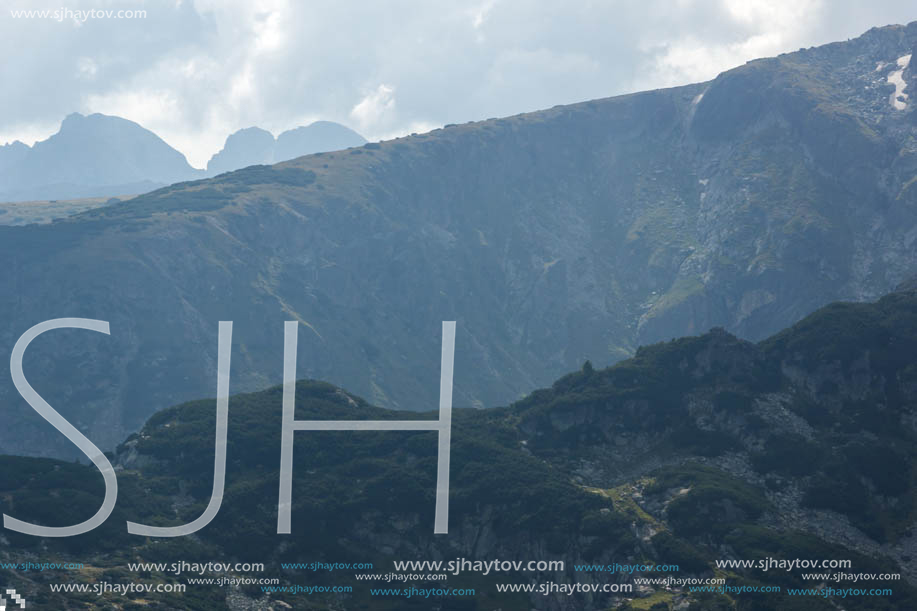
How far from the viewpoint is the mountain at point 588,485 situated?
10981 cm

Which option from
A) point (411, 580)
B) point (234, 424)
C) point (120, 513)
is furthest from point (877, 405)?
point (120, 513)

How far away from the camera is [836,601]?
10406 cm

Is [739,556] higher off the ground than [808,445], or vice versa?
[808,445]

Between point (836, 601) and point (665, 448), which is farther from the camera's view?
point (665, 448)

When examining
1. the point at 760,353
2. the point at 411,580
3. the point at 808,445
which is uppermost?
the point at 760,353

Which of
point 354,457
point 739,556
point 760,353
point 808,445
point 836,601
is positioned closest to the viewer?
point 836,601

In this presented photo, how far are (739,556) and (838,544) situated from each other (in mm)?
13715

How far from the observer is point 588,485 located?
136m

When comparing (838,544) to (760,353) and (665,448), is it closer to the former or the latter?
(665,448)

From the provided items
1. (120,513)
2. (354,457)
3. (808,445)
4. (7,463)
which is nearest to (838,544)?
(808,445)

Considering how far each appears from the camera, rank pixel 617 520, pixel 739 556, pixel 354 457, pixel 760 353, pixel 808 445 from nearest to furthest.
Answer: pixel 739 556 → pixel 617 520 → pixel 808 445 → pixel 354 457 → pixel 760 353

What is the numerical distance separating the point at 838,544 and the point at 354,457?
229ft

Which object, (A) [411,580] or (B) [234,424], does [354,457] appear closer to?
(B) [234,424]

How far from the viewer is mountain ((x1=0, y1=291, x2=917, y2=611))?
→ 110 metres
